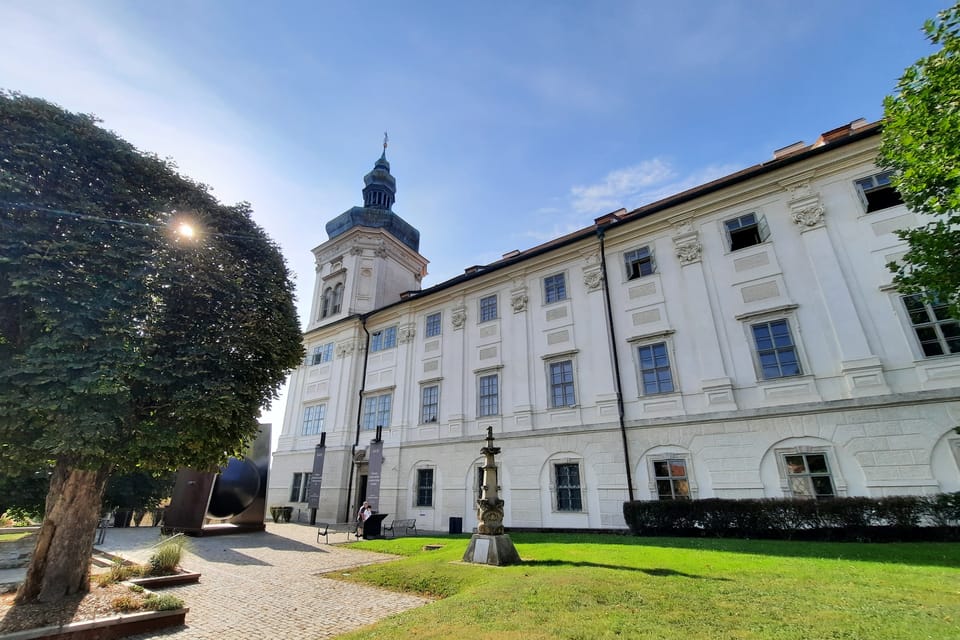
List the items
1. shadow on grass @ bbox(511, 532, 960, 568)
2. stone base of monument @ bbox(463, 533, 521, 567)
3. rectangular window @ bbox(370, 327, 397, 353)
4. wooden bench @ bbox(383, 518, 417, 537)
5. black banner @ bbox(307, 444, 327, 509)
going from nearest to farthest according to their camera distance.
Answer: shadow on grass @ bbox(511, 532, 960, 568)
stone base of monument @ bbox(463, 533, 521, 567)
wooden bench @ bbox(383, 518, 417, 537)
black banner @ bbox(307, 444, 327, 509)
rectangular window @ bbox(370, 327, 397, 353)

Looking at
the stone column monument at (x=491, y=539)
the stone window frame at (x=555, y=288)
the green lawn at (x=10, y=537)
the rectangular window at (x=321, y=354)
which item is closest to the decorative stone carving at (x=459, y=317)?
the stone window frame at (x=555, y=288)

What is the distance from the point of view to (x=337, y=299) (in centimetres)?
3231

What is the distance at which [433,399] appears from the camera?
2291cm

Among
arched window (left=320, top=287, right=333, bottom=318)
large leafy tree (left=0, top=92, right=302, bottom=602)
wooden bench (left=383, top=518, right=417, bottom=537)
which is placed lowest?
wooden bench (left=383, top=518, right=417, bottom=537)

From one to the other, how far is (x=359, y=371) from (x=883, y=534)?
24.4m

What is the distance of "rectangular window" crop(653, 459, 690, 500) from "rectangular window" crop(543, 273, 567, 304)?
27.1 ft

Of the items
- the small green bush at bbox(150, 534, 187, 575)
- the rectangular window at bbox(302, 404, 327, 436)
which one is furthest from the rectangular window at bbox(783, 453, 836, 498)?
the rectangular window at bbox(302, 404, 327, 436)

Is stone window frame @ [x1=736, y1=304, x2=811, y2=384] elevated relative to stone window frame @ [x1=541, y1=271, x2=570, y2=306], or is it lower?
lower

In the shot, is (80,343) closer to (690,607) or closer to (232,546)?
(690,607)

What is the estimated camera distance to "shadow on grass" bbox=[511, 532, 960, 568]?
848cm

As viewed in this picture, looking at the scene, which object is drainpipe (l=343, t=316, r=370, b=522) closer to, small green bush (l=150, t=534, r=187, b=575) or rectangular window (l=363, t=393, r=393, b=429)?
rectangular window (l=363, t=393, r=393, b=429)

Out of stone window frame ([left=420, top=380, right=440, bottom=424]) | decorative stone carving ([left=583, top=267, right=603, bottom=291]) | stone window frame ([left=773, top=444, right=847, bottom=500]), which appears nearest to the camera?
stone window frame ([left=773, top=444, right=847, bottom=500])

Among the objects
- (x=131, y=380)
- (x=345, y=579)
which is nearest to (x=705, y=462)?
(x=345, y=579)

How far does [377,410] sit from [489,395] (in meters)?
8.04
